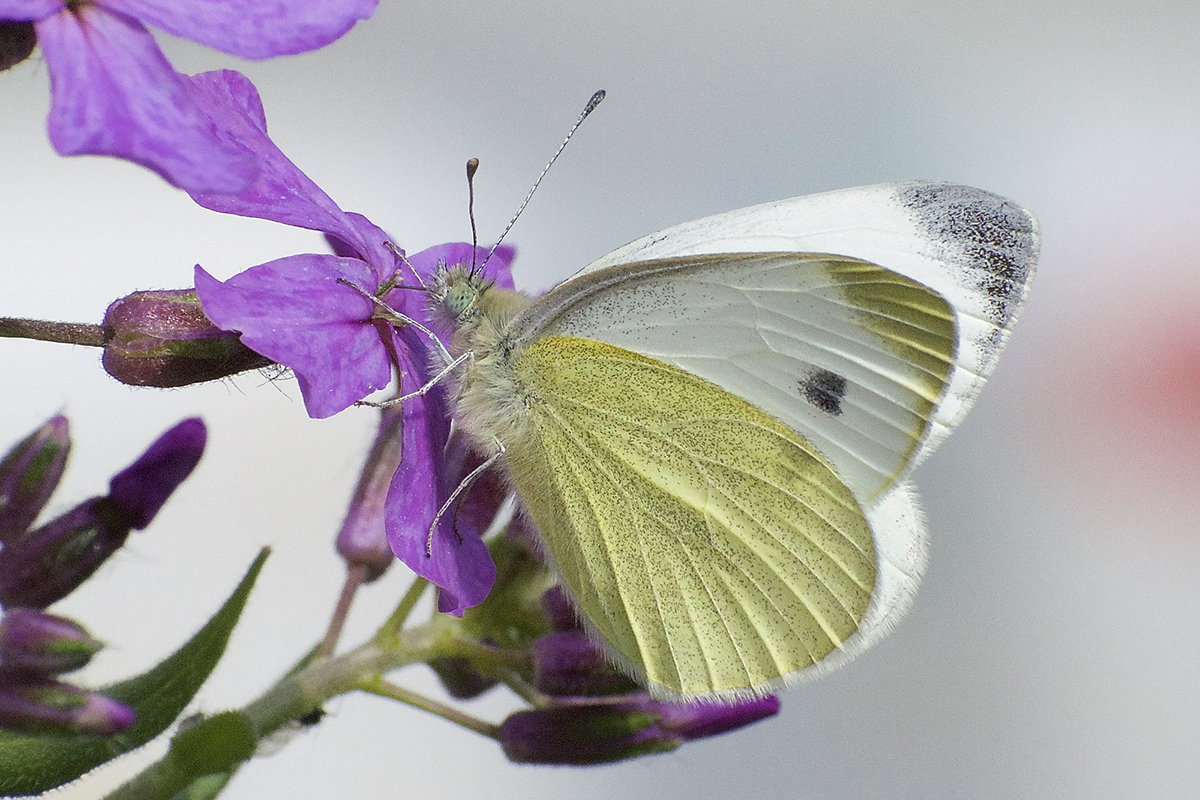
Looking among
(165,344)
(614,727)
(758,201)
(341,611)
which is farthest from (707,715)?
(758,201)

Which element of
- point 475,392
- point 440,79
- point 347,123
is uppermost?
point 440,79

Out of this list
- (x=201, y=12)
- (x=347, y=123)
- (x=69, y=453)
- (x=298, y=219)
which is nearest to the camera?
(x=201, y=12)

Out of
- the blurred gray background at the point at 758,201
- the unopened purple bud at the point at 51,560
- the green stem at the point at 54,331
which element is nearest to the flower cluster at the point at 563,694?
the unopened purple bud at the point at 51,560

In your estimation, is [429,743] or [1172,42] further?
[1172,42]

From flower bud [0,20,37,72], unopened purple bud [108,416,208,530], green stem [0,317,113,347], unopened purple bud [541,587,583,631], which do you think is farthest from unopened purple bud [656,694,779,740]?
flower bud [0,20,37,72]

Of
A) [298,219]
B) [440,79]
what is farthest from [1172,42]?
[298,219]

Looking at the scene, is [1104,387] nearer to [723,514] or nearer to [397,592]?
[397,592]

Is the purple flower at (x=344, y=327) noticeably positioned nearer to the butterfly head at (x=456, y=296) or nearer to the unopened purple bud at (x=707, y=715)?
the butterfly head at (x=456, y=296)
